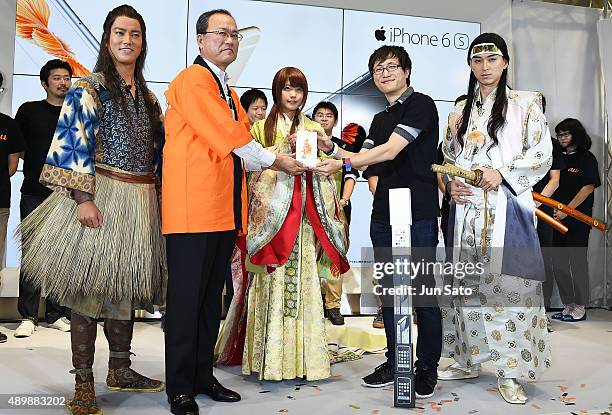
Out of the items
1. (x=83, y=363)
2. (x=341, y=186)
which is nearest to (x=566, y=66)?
(x=341, y=186)

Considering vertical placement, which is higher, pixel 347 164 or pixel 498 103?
pixel 498 103

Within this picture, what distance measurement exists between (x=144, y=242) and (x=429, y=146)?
137cm

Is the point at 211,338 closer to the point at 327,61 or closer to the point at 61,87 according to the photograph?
the point at 61,87

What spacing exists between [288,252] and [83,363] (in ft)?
3.48

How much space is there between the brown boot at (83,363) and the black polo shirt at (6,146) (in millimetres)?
2159

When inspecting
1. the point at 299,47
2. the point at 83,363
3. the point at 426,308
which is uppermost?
the point at 299,47

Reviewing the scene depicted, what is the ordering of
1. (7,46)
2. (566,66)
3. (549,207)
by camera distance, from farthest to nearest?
(566,66)
(549,207)
(7,46)

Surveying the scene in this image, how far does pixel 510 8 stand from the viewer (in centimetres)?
625

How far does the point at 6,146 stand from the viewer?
4.30 m

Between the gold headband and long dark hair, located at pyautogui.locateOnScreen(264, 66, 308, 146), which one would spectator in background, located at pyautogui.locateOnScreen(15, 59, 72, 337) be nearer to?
long dark hair, located at pyautogui.locateOnScreen(264, 66, 308, 146)

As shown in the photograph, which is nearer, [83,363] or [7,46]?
[83,363]

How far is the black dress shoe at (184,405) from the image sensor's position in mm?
2496

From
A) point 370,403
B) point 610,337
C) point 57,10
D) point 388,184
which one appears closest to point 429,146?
point 388,184

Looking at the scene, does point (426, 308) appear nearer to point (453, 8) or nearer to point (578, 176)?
point (578, 176)
